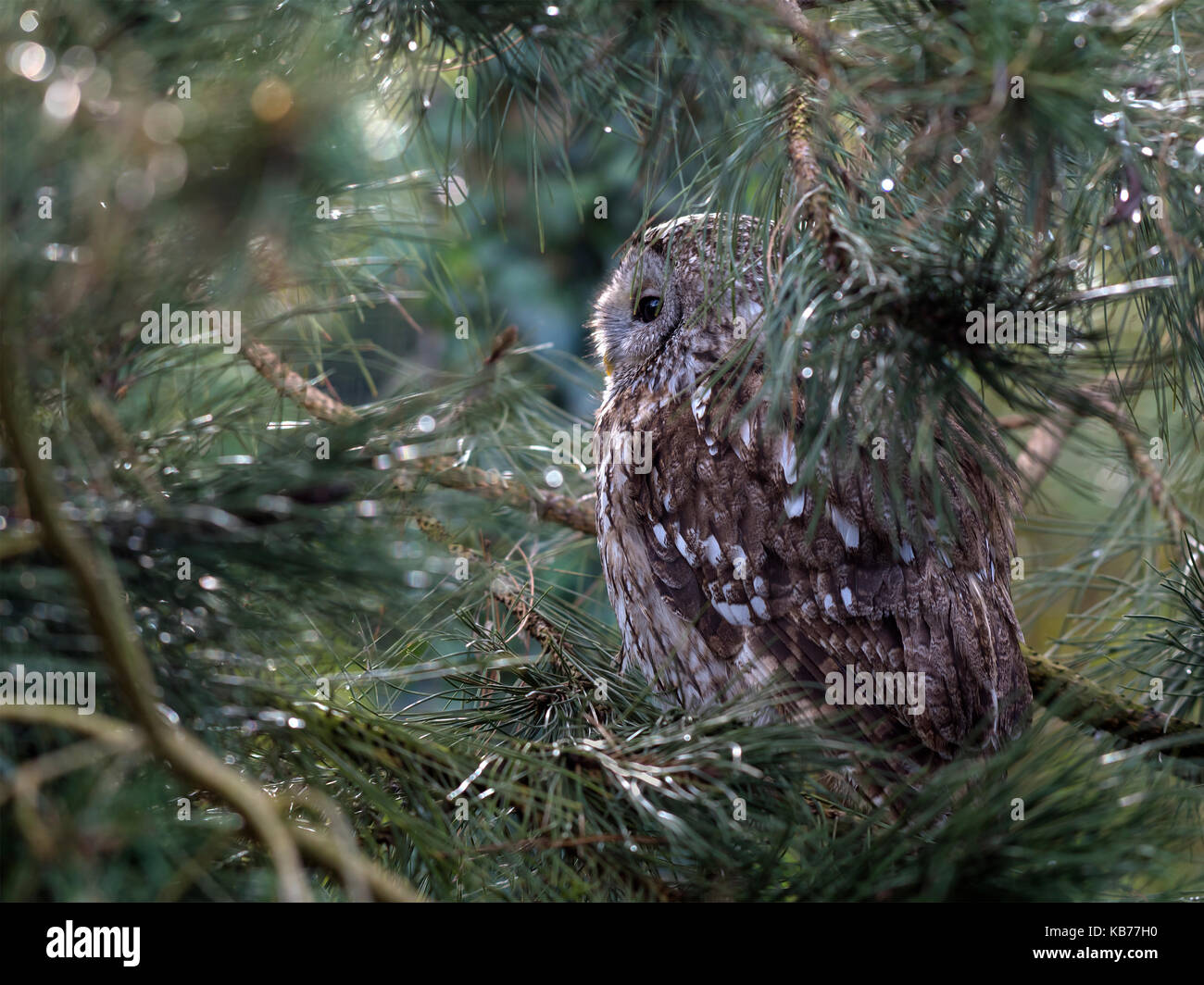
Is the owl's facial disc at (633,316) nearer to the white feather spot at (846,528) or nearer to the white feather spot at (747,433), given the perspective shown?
the white feather spot at (747,433)

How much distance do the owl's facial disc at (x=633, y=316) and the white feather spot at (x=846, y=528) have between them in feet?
1.78

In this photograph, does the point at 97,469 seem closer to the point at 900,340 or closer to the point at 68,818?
the point at 68,818

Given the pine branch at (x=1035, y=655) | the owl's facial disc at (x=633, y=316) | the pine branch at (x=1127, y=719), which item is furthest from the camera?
the owl's facial disc at (x=633, y=316)

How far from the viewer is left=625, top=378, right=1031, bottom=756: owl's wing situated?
142cm

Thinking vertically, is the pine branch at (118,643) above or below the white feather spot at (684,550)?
below

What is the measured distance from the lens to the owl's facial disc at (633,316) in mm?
1770

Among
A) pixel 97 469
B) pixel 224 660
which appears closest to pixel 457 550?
pixel 224 660

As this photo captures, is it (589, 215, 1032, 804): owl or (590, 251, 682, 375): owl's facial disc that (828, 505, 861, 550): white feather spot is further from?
(590, 251, 682, 375): owl's facial disc

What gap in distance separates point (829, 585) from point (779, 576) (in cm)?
9

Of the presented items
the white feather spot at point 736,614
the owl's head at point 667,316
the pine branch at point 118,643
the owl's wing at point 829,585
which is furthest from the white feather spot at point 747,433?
the pine branch at point 118,643

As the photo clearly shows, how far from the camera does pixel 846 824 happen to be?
96 cm

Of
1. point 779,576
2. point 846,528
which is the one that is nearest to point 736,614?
point 779,576

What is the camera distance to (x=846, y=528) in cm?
146

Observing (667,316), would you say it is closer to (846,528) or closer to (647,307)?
(647,307)
